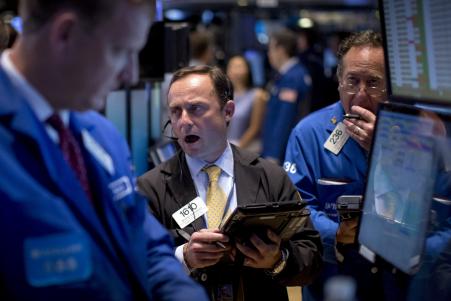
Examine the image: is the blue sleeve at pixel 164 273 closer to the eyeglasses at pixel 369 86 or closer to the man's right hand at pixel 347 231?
the man's right hand at pixel 347 231

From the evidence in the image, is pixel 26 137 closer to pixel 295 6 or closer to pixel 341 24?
pixel 295 6

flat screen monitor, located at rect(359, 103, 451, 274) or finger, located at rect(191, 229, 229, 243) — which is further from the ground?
flat screen monitor, located at rect(359, 103, 451, 274)

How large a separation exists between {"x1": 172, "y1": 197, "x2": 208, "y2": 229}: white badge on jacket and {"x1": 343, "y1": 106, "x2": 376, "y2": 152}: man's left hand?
25.6 inches

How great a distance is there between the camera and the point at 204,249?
2568mm

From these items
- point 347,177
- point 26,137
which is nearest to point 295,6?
point 347,177

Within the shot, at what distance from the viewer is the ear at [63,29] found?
1620mm

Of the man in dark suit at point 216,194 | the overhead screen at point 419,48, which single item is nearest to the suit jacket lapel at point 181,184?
the man in dark suit at point 216,194

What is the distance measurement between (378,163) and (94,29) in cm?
94

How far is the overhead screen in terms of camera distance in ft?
6.33

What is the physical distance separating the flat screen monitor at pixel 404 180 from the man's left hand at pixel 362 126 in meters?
0.71

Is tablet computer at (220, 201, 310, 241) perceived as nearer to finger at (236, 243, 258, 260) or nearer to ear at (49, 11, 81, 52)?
finger at (236, 243, 258, 260)

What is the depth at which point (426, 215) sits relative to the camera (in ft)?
6.54

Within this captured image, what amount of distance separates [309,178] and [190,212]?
56 cm

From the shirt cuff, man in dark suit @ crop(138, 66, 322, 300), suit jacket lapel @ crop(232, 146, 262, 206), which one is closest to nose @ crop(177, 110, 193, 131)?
man in dark suit @ crop(138, 66, 322, 300)
